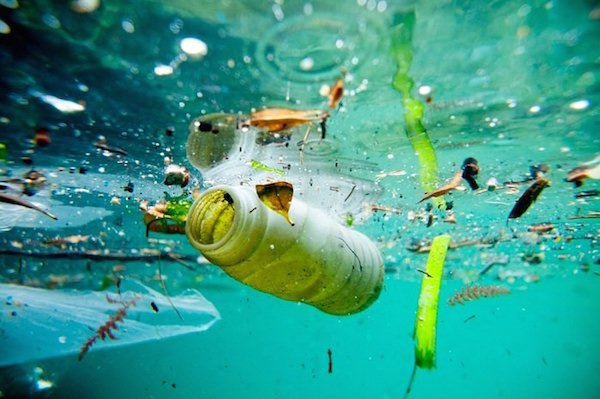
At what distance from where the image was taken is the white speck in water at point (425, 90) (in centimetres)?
608

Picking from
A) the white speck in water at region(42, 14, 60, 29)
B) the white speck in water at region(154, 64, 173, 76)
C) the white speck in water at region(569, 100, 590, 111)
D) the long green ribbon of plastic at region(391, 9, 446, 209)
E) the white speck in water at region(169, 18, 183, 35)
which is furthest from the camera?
the white speck in water at region(569, 100, 590, 111)

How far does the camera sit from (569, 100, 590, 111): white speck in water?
6689mm

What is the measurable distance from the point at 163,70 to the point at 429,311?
547cm

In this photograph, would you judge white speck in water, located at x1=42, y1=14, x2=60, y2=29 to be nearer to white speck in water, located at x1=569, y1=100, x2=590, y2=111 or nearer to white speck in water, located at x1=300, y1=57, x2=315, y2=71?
white speck in water, located at x1=300, y1=57, x2=315, y2=71

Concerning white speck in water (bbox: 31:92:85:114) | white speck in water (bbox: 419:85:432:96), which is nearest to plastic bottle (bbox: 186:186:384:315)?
white speck in water (bbox: 419:85:432:96)

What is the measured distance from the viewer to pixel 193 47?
4957 millimetres

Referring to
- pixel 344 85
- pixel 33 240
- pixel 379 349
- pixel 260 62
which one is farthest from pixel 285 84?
pixel 379 349

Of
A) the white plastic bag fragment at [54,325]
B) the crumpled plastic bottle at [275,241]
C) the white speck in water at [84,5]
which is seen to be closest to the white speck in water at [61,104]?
the crumpled plastic bottle at [275,241]

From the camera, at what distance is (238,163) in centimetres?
871

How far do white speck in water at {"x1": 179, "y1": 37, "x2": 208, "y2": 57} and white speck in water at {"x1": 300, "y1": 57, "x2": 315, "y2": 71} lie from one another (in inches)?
56.6

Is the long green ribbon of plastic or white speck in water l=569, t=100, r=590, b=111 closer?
the long green ribbon of plastic

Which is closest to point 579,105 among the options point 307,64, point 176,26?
point 307,64

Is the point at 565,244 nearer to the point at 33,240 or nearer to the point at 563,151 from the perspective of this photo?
the point at 563,151

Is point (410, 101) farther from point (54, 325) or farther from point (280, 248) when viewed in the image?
point (54, 325)
